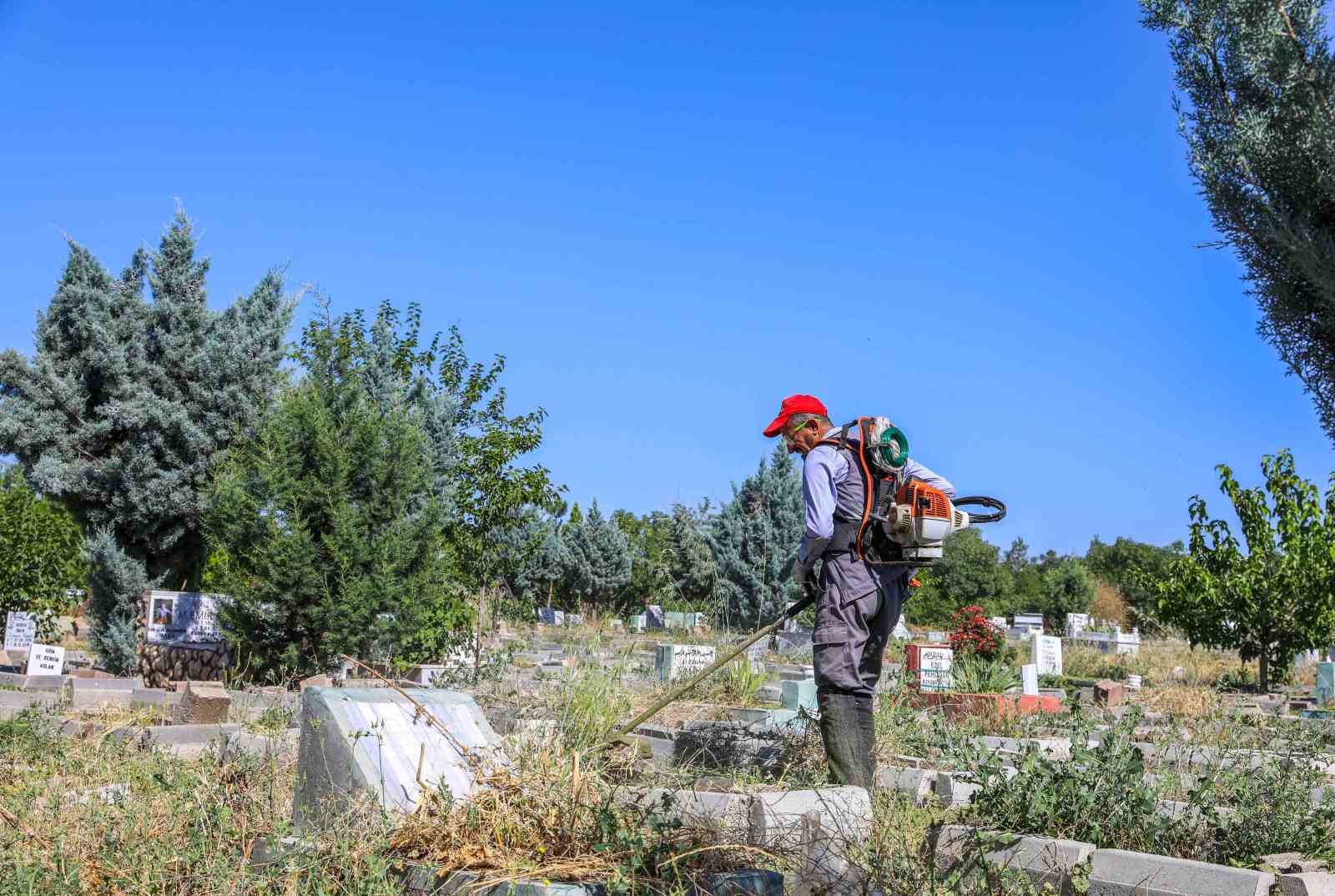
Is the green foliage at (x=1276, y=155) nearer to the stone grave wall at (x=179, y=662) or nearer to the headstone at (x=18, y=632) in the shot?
the stone grave wall at (x=179, y=662)

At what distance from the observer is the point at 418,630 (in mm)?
10633

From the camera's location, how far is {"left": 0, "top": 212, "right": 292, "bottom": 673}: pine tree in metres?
13.9

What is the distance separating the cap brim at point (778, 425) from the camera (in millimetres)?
5949

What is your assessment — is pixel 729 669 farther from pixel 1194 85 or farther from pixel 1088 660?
pixel 1088 660

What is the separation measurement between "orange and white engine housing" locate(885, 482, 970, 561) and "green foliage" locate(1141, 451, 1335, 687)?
34.2 feet

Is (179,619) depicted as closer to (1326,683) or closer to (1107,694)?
(1107,694)

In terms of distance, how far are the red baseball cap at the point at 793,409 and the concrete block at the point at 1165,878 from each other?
8.92ft

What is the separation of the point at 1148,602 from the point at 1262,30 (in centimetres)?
3978

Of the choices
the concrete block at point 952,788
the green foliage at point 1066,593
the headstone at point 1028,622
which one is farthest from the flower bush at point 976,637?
the green foliage at point 1066,593

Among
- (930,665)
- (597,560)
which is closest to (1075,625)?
(597,560)

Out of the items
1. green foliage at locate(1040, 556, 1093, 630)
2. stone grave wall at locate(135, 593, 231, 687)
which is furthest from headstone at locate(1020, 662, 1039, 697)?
green foliage at locate(1040, 556, 1093, 630)

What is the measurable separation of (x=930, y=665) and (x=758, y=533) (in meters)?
15.4

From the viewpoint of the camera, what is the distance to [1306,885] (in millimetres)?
3492

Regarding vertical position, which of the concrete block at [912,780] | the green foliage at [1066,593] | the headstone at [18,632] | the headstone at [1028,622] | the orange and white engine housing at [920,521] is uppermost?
the green foliage at [1066,593]
